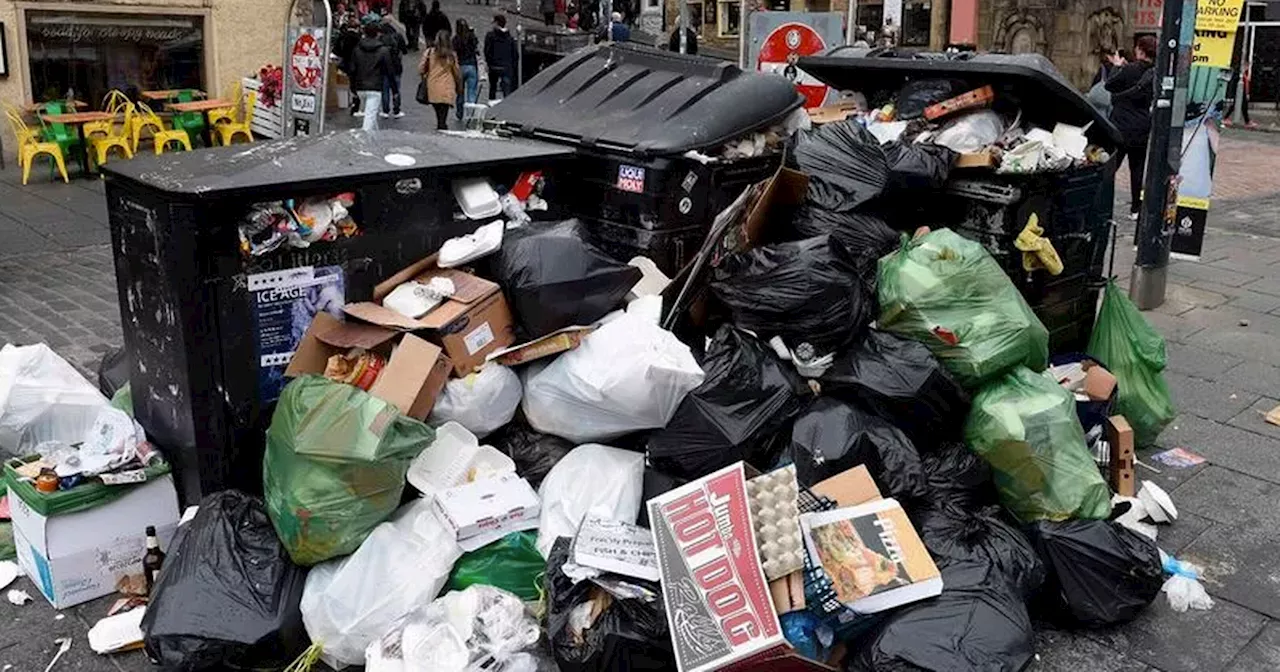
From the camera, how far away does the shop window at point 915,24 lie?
78.5ft

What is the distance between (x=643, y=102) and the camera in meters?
4.61

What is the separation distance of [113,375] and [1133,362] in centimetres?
423

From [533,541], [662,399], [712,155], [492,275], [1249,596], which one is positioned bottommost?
[1249,596]

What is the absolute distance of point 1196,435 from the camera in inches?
192

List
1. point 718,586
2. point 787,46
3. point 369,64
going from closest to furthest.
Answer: point 718,586 < point 787,46 < point 369,64

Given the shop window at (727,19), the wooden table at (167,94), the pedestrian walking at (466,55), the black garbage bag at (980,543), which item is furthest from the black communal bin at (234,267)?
the shop window at (727,19)

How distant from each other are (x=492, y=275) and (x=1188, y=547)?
2.53 meters

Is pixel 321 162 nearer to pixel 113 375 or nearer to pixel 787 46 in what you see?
pixel 113 375

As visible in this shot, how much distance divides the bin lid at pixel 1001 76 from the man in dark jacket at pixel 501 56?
10.7 m

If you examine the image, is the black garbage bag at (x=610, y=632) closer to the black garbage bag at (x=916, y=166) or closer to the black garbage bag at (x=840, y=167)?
the black garbage bag at (x=840, y=167)

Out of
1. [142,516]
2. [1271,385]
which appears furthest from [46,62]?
[1271,385]

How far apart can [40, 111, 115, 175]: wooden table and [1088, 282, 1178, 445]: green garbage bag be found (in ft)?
30.4

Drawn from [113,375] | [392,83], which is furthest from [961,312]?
[392,83]

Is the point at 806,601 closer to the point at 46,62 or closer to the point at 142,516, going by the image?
the point at 142,516
